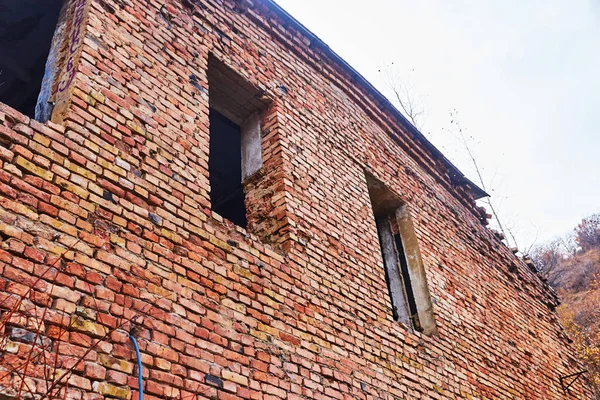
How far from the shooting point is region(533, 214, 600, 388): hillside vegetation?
710 inches

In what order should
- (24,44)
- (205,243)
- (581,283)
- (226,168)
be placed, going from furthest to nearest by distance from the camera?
(581,283), (226,168), (24,44), (205,243)

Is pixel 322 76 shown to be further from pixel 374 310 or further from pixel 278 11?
pixel 374 310

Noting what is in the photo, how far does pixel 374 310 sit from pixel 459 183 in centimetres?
426

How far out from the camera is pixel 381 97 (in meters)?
7.01

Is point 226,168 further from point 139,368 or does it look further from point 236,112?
point 139,368

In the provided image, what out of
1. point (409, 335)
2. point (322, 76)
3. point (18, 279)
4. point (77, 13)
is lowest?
point (18, 279)

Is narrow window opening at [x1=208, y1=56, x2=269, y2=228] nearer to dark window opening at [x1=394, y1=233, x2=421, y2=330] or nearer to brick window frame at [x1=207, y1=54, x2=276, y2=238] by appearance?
brick window frame at [x1=207, y1=54, x2=276, y2=238]

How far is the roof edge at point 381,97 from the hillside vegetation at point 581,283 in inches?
336

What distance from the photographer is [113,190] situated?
3.17 m

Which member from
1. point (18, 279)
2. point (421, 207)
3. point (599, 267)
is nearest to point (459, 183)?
point (421, 207)

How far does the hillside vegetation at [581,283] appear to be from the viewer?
Answer: 18.0m

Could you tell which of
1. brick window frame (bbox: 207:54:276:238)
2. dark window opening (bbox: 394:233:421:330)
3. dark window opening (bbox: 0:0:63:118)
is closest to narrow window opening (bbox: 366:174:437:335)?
dark window opening (bbox: 394:233:421:330)

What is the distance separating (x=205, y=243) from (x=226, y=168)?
341cm

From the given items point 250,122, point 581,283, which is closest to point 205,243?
point 250,122
